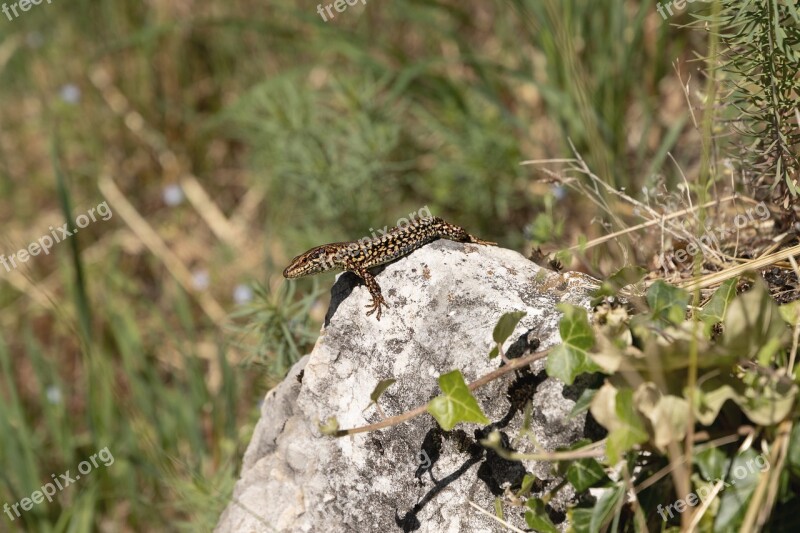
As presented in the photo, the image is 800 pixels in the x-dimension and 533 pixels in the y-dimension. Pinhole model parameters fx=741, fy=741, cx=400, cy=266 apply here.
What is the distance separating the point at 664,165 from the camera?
582 centimetres

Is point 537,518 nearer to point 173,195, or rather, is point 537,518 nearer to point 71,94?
point 173,195

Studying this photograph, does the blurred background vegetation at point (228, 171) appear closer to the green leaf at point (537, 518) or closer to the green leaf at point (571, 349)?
the green leaf at point (571, 349)

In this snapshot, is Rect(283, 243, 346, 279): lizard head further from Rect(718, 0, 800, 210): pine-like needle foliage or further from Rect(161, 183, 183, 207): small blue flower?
Rect(161, 183, 183, 207): small blue flower

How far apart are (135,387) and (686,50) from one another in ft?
17.6

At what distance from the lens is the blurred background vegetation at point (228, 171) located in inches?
210

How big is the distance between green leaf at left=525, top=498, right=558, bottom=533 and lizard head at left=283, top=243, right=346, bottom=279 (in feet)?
5.53

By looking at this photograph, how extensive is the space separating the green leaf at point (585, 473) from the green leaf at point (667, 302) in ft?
1.90

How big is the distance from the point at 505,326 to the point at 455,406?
1.17 ft

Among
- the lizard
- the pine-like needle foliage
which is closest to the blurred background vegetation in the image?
the lizard

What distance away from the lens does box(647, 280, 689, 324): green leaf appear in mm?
2666

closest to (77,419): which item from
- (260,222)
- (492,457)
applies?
(260,222)

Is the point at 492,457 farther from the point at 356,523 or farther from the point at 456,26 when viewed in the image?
the point at 456,26

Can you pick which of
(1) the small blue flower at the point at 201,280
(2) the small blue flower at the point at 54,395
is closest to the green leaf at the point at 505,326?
(2) the small blue flower at the point at 54,395

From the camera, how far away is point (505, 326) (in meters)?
2.80
